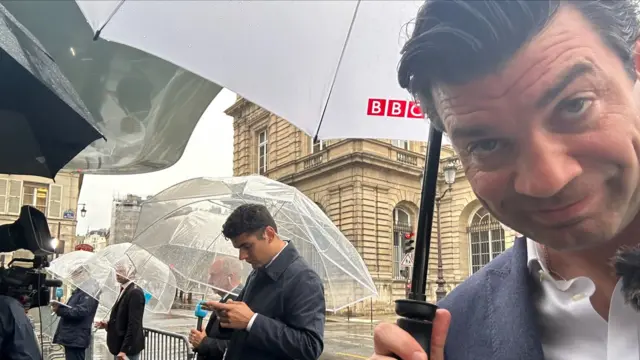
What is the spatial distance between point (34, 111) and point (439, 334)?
194cm

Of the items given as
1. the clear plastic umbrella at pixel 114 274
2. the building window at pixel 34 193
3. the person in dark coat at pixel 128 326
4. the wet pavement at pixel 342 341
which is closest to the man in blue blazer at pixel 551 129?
the person in dark coat at pixel 128 326

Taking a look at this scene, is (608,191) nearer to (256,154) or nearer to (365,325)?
(365,325)

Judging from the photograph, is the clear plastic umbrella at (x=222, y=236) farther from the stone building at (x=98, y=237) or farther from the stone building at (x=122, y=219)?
the stone building at (x=98, y=237)

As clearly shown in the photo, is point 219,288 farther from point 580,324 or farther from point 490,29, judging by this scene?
point 490,29

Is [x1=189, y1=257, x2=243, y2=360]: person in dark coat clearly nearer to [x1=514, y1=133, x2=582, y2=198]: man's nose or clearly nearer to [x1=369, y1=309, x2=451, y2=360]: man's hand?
[x1=369, y1=309, x2=451, y2=360]: man's hand

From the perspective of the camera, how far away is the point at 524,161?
2.65ft

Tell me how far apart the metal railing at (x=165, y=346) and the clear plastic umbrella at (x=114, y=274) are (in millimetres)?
488

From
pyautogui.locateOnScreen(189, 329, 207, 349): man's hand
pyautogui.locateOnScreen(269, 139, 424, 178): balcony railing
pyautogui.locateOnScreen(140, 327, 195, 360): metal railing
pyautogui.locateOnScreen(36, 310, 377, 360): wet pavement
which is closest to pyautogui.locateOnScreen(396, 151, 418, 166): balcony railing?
pyautogui.locateOnScreen(269, 139, 424, 178): balcony railing

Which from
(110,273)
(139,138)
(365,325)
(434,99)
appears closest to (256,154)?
(365,325)

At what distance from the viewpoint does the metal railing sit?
6.87 meters

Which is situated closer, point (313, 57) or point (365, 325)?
point (313, 57)

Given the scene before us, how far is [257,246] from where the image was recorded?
3.33 m

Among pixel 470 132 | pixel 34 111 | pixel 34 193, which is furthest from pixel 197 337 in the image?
pixel 34 193

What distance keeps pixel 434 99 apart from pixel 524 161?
0.23 meters
